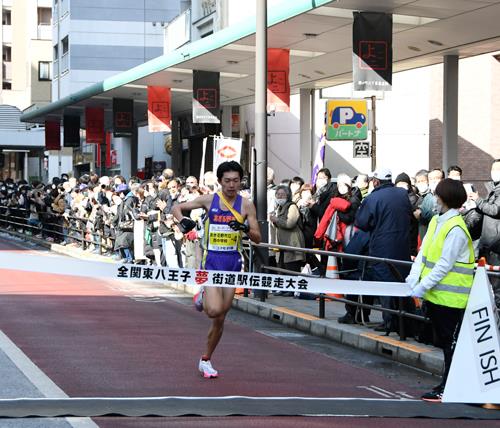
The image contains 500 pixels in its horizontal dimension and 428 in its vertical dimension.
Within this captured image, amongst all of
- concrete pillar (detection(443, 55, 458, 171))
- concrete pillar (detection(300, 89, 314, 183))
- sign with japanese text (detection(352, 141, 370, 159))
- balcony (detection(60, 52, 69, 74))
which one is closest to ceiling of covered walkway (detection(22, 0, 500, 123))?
concrete pillar (detection(443, 55, 458, 171))

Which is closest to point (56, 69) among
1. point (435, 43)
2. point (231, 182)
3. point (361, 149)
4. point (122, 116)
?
point (122, 116)

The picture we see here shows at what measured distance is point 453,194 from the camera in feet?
30.0

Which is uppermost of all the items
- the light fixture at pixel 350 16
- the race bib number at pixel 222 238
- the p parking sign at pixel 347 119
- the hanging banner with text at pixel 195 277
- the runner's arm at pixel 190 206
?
the light fixture at pixel 350 16

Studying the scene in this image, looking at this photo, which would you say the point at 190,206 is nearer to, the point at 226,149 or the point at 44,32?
the point at 226,149

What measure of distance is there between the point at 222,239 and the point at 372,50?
9.56 m

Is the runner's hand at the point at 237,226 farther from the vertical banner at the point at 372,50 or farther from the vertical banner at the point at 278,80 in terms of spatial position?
the vertical banner at the point at 278,80

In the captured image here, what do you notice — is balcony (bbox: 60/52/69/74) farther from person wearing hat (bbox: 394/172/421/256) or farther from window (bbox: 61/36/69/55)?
person wearing hat (bbox: 394/172/421/256)

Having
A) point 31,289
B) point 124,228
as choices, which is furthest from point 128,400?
point 124,228

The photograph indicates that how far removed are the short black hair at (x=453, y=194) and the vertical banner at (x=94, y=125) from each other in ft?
103

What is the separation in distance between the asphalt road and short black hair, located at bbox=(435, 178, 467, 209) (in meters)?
1.81

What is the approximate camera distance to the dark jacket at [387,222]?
40.0 ft

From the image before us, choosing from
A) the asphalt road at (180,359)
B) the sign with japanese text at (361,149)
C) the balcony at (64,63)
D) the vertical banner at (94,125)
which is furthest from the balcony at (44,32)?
the asphalt road at (180,359)

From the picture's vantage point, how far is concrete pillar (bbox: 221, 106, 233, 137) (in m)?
37.1

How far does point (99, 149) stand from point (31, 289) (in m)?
39.6
